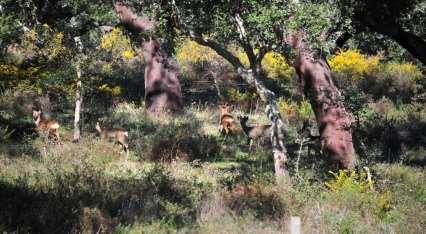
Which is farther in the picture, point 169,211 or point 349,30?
point 349,30

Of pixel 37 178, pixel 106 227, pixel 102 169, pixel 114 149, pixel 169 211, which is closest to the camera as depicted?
pixel 106 227

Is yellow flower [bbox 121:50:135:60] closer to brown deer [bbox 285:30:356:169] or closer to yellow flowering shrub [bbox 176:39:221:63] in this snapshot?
yellow flowering shrub [bbox 176:39:221:63]

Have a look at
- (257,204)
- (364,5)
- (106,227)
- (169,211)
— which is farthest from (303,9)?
(106,227)

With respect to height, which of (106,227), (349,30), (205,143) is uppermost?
(349,30)

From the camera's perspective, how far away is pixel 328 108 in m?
14.8

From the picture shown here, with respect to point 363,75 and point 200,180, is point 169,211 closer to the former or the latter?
point 200,180

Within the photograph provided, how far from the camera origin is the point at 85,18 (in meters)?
23.9

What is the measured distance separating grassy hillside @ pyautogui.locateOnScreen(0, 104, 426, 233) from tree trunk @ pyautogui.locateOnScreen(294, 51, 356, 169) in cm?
59

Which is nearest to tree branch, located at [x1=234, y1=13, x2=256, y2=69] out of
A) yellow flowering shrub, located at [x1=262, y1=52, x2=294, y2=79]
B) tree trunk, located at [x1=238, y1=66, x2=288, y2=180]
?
tree trunk, located at [x1=238, y1=66, x2=288, y2=180]

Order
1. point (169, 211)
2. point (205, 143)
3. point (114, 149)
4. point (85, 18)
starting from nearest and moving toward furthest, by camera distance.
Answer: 1. point (169, 211)
2. point (114, 149)
3. point (205, 143)
4. point (85, 18)

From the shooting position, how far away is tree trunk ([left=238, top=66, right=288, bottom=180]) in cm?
1216

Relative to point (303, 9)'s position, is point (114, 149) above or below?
below

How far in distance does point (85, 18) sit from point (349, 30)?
Answer: 12332 mm

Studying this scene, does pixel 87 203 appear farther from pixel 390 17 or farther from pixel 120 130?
pixel 390 17
